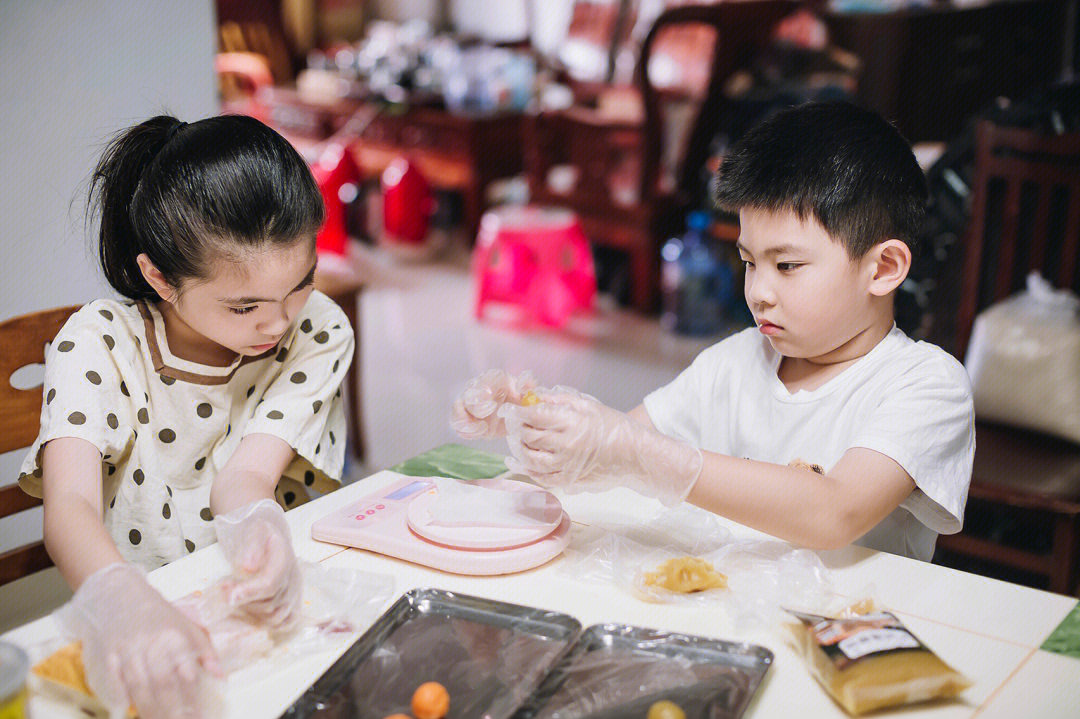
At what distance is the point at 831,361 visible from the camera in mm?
1264

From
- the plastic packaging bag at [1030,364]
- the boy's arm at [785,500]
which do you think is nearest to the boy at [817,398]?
the boy's arm at [785,500]

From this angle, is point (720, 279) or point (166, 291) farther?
point (720, 279)

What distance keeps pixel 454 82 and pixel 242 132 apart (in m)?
4.38

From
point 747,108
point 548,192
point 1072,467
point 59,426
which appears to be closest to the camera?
point 59,426

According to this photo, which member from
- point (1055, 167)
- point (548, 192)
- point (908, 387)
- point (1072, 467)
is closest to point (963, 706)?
point (908, 387)

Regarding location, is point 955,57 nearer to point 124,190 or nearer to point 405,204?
point 405,204

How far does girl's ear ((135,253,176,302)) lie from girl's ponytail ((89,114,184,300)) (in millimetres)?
13

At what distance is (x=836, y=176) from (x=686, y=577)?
496 millimetres

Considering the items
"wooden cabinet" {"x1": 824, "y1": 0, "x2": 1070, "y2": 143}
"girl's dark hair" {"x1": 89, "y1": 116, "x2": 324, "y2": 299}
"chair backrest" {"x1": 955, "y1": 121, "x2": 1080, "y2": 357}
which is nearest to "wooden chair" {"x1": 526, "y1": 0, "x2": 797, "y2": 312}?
"wooden cabinet" {"x1": 824, "y1": 0, "x2": 1070, "y2": 143}

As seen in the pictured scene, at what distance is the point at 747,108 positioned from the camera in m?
3.90

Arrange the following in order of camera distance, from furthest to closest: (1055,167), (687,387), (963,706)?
(1055,167) → (687,387) → (963,706)

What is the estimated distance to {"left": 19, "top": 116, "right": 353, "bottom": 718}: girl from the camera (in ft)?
3.26

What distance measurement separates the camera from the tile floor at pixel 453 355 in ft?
10.5

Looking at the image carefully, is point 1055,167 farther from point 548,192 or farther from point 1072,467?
point 548,192
